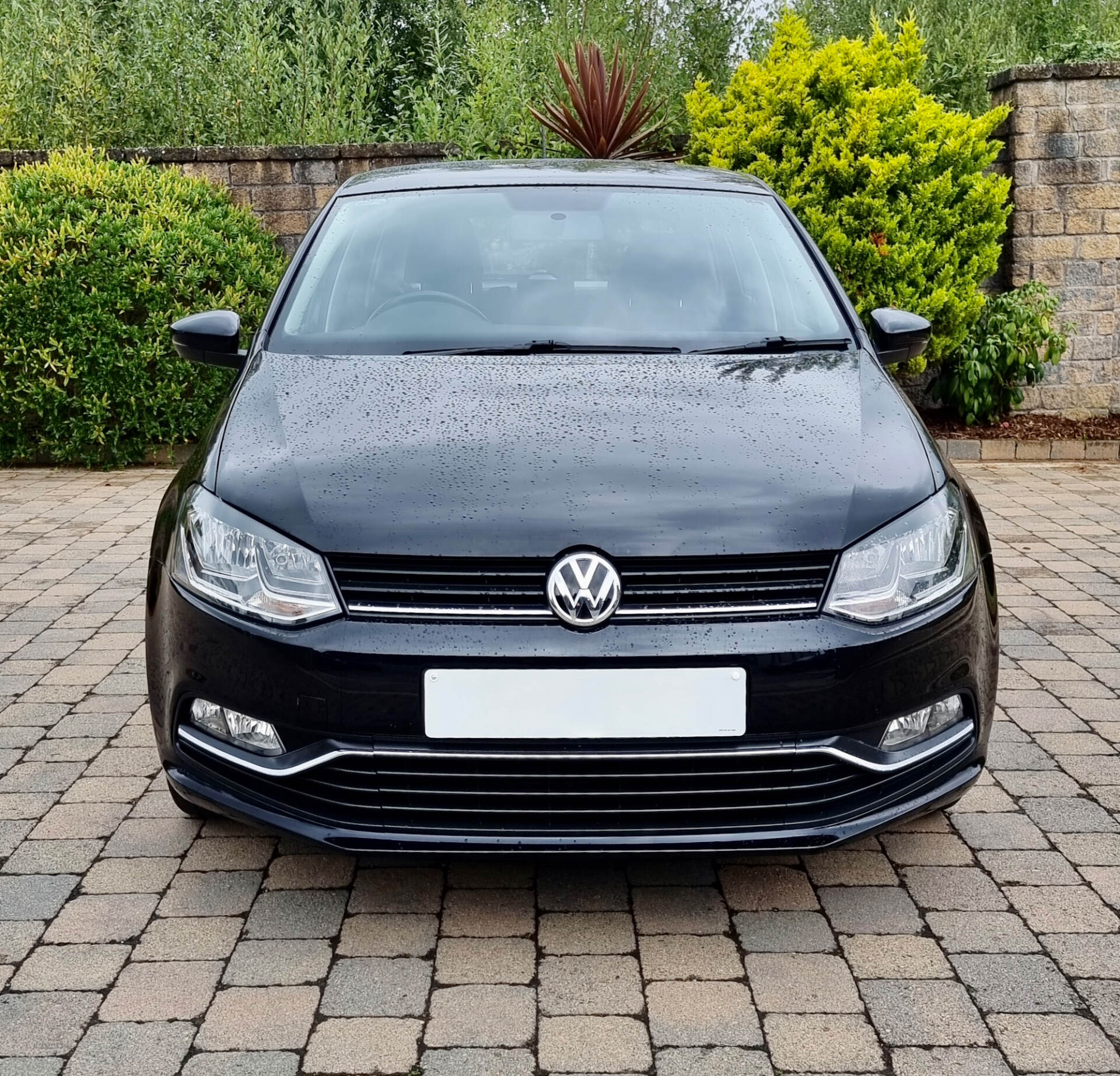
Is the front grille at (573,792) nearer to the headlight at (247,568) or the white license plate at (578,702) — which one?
the white license plate at (578,702)

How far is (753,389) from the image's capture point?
10.5 ft

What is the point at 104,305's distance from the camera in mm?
8047

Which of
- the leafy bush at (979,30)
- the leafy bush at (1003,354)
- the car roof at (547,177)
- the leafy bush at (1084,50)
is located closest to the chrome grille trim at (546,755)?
the car roof at (547,177)

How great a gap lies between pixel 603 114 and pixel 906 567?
7119 millimetres

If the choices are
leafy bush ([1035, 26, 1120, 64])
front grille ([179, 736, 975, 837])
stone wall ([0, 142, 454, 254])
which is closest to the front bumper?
front grille ([179, 736, 975, 837])

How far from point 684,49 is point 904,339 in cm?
835

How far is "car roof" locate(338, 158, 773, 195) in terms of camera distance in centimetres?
430

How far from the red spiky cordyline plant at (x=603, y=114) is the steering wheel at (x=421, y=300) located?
5.61 meters

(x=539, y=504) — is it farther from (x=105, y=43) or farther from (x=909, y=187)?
(x=105, y=43)

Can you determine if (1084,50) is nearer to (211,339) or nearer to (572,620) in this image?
(211,339)

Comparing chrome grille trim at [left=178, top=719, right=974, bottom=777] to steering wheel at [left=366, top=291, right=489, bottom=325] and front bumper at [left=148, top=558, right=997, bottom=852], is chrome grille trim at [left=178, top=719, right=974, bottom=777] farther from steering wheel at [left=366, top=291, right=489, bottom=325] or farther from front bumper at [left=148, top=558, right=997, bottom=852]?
steering wheel at [left=366, top=291, right=489, bottom=325]

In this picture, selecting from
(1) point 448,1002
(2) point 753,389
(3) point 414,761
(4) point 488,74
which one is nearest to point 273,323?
(2) point 753,389

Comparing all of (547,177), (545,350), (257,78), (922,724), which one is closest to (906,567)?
(922,724)

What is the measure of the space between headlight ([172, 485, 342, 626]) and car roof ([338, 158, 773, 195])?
1.81 m
